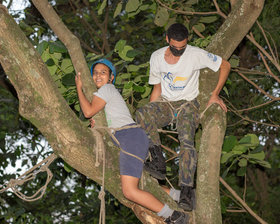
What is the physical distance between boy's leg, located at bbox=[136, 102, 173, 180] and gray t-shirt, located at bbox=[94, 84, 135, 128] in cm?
12

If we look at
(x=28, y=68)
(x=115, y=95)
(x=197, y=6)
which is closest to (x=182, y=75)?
(x=115, y=95)

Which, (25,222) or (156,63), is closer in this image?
(156,63)

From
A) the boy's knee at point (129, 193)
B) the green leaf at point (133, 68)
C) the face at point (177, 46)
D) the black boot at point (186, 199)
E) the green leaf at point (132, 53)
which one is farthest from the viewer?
the green leaf at point (133, 68)

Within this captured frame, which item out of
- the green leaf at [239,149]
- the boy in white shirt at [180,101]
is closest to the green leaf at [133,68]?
the boy in white shirt at [180,101]

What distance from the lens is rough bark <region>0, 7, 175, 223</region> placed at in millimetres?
2715

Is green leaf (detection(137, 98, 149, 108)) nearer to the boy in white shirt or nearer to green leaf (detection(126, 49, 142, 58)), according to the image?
green leaf (detection(126, 49, 142, 58))

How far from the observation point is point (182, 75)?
11.7 ft

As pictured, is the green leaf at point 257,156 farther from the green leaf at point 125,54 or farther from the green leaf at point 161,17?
the green leaf at point 161,17

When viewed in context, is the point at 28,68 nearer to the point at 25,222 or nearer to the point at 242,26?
the point at 242,26

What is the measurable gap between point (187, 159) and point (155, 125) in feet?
1.29

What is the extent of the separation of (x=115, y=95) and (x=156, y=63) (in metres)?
0.56

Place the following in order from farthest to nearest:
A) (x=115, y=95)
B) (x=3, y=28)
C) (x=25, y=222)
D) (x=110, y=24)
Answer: (x=110, y=24), (x=25, y=222), (x=115, y=95), (x=3, y=28)

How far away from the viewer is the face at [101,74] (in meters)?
3.62

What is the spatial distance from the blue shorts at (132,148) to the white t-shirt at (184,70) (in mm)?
522
